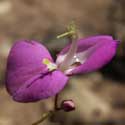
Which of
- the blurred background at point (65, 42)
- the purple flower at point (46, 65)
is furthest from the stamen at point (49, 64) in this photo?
the blurred background at point (65, 42)

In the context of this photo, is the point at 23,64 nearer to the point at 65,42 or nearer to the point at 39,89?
the point at 39,89

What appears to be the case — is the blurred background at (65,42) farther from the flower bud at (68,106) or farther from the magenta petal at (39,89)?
the magenta petal at (39,89)

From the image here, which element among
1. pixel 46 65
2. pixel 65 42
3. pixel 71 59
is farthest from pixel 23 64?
pixel 65 42

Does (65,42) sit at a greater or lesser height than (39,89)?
lesser

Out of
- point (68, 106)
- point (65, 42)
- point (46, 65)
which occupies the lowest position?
point (65, 42)

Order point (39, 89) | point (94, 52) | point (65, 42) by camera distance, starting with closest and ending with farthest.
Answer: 1. point (39, 89)
2. point (94, 52)
3. point (65, 42)

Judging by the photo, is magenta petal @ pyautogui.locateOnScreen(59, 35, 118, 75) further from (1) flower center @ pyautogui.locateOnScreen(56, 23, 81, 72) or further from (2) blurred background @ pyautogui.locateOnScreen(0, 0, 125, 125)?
(2) blurred background @ pyautogui.locateOnScreen(0, 0, 125, 125)
